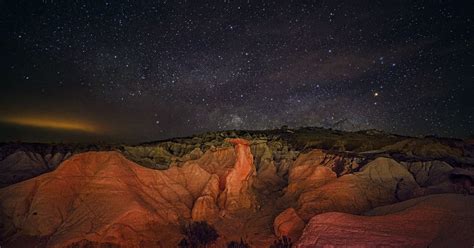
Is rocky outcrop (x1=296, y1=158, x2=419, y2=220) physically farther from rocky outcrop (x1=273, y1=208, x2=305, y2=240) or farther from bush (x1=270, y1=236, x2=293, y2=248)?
bush (x1=270, y1=236, x2=293, y2=248)

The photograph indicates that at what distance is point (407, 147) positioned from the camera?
5200 centimetres

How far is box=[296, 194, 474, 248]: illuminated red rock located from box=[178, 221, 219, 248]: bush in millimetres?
5953

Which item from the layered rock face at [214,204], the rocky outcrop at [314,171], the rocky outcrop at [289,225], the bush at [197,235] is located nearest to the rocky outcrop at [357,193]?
the layered rock face at [214,204]

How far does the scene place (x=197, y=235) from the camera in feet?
54.2

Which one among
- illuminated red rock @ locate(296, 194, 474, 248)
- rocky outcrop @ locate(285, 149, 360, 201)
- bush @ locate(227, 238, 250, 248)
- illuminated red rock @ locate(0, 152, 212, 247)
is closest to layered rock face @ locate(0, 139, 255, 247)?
illuminated red rock @ locate(0, 152, 212, 247)

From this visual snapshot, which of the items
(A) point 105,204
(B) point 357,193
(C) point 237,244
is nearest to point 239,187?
(C) point 237,244

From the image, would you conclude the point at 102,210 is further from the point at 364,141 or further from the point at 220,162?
the point at 364,141

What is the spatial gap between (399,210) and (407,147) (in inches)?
1745

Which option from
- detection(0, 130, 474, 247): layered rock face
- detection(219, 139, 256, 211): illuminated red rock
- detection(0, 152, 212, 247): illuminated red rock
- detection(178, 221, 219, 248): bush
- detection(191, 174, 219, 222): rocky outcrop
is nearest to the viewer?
detection(0, 130, 474, 247): layered rock face

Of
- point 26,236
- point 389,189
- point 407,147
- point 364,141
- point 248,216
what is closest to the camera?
point 26,236

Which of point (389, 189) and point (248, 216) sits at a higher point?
point (389, 189)

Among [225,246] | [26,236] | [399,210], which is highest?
[399,210]

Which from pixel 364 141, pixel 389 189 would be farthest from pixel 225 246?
pixel 364 141

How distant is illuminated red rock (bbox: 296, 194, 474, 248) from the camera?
10664 millimetres
